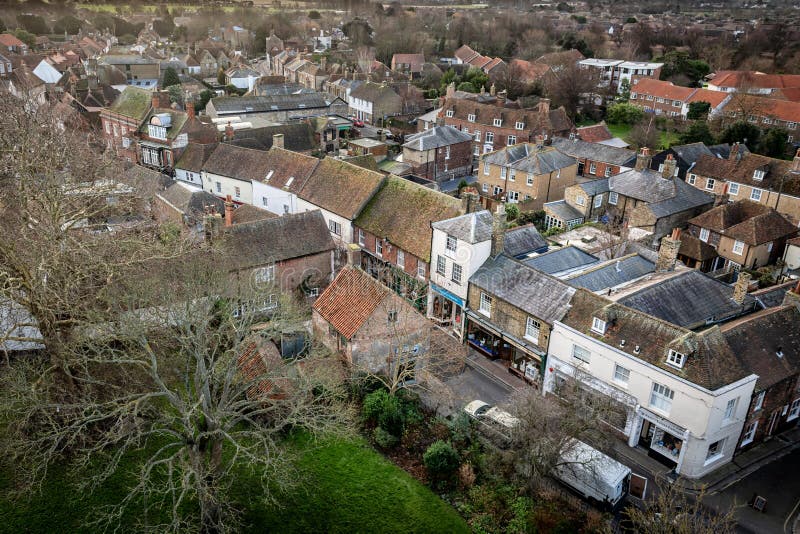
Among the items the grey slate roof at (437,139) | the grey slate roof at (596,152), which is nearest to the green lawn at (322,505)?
the grey slate roof at (437,139)

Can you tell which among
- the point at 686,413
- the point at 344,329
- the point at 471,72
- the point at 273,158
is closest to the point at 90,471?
the point at 344,329

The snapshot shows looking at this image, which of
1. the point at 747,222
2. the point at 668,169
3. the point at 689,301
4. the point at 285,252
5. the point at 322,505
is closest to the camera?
the point at 322,505

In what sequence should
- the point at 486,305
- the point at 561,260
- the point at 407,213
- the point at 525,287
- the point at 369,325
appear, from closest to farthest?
1. the point at 369,325
2. the point at 525,287
3. the point at 486,305
4. the point at 561,260
5. the point at 407,213

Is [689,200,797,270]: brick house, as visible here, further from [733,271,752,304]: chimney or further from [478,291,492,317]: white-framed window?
[478,291,492,317]: white-framed window

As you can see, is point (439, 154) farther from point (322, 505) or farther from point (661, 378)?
point (322, 505)

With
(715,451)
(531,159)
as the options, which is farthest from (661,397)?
(531,159)

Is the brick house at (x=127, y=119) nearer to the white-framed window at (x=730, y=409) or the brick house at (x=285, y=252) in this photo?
the brick house at (x=285, y=252)
